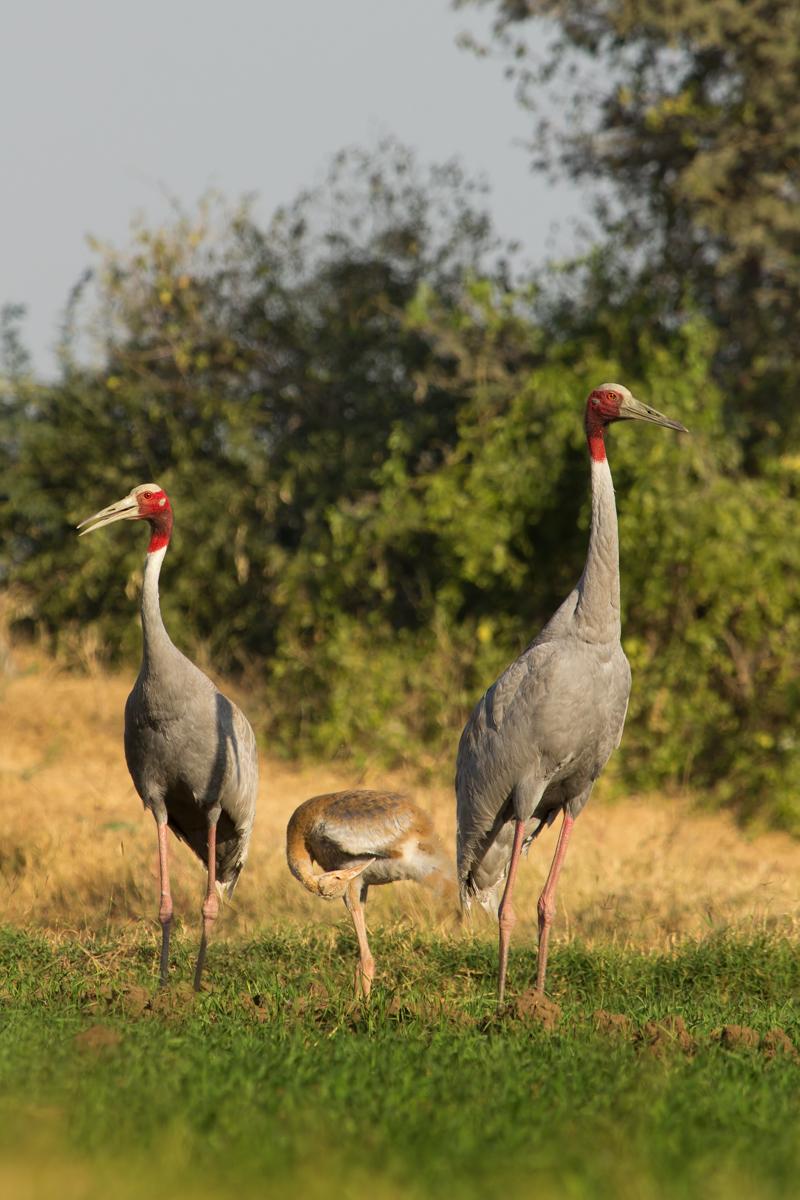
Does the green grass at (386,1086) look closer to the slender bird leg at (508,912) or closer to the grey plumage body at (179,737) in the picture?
the slender bird leg at (508,912)

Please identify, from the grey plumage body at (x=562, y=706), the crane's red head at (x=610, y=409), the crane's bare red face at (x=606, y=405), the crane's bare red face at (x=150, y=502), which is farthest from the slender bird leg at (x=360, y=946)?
the crane's bare red face at (x=606, y=405)

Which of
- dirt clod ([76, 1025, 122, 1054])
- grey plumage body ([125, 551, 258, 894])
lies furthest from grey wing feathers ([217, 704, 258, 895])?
dirt clod ([76, 1025, 122, 1054])

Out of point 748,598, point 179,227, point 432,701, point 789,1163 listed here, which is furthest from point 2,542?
point 789,1163

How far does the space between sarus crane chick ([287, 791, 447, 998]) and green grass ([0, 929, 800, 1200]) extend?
1.32ft

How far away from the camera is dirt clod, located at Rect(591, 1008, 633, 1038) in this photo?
16.6 ft

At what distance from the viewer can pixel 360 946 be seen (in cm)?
629

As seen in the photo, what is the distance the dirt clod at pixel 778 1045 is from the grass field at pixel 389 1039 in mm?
16

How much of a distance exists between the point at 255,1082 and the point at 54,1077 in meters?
0.58

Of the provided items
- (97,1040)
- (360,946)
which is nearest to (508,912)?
(360,946)

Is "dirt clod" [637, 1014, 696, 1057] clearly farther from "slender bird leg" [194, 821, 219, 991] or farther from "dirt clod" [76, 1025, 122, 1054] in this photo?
"slender bird leg" [194, 821, 219, 991]

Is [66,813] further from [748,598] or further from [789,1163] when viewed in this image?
[789,1163]

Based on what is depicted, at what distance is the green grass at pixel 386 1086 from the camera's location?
11.1 feet

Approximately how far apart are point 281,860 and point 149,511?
3.29 meters

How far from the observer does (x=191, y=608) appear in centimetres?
1547
